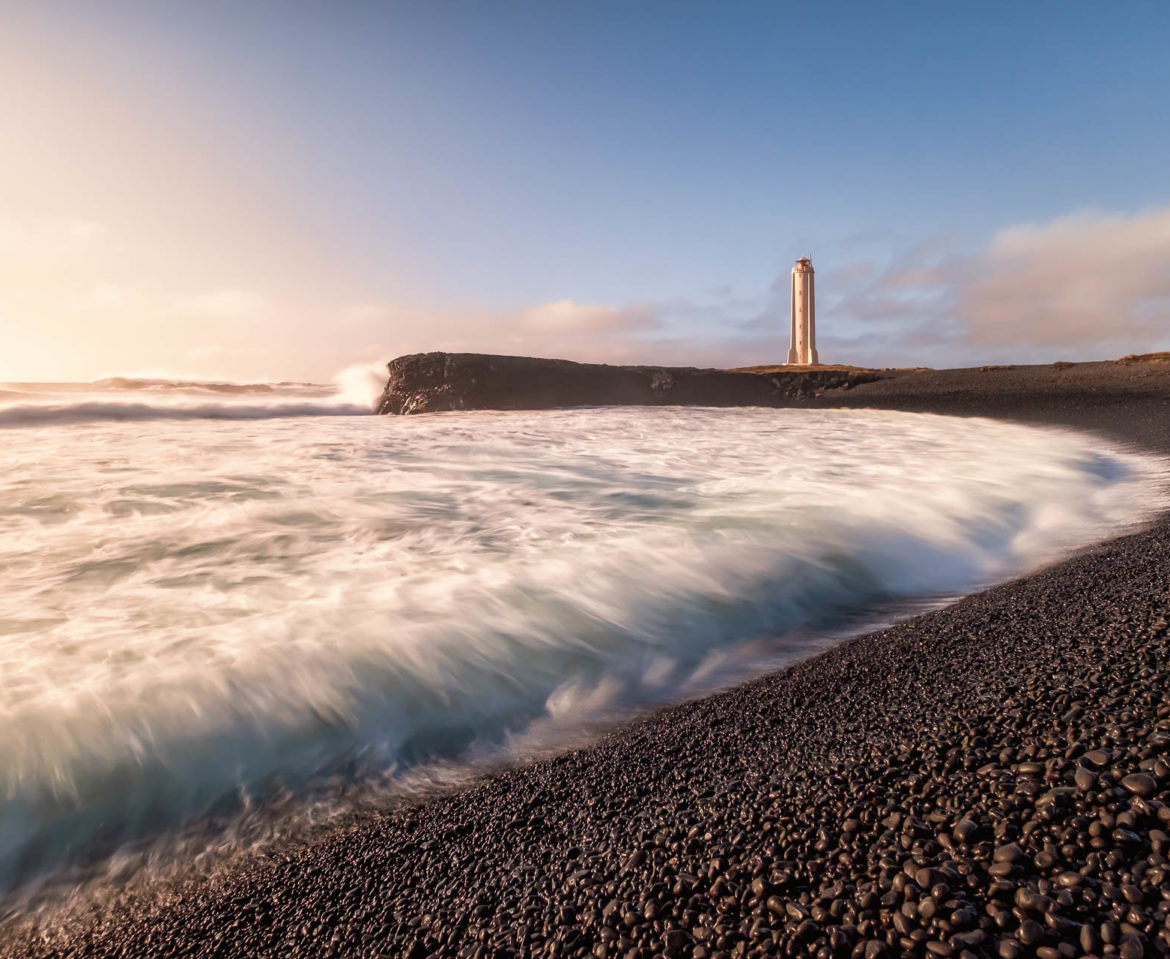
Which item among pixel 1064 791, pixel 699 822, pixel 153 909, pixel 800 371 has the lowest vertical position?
pixel 153 909

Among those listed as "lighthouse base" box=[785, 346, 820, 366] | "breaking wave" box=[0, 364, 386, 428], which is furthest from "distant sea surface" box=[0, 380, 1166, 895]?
"lighthouse base" box=[785, 346, 820, 366]

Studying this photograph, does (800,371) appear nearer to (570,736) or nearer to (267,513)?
(267,513)

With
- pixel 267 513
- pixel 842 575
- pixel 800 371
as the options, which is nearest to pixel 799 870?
pixel 842 575

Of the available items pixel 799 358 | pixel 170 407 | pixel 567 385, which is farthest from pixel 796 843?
pixel 799 358

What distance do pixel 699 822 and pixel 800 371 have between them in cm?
2080

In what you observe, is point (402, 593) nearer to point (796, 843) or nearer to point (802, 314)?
point (796, 843)

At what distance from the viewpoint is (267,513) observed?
5215 millimetres

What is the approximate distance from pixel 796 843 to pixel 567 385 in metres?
17.5

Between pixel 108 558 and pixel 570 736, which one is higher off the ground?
pixel 108 558

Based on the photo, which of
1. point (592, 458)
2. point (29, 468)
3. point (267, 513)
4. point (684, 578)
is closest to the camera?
point (684, 578)

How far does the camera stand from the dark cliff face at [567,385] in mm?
17547

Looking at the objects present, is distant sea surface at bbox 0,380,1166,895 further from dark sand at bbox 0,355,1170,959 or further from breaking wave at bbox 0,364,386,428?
breaking wave at bbox 0,364,386,428

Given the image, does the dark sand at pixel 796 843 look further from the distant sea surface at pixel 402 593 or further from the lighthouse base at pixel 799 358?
the lighthouse base at pixel 799 358

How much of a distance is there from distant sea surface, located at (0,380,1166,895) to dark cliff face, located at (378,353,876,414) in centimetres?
973
